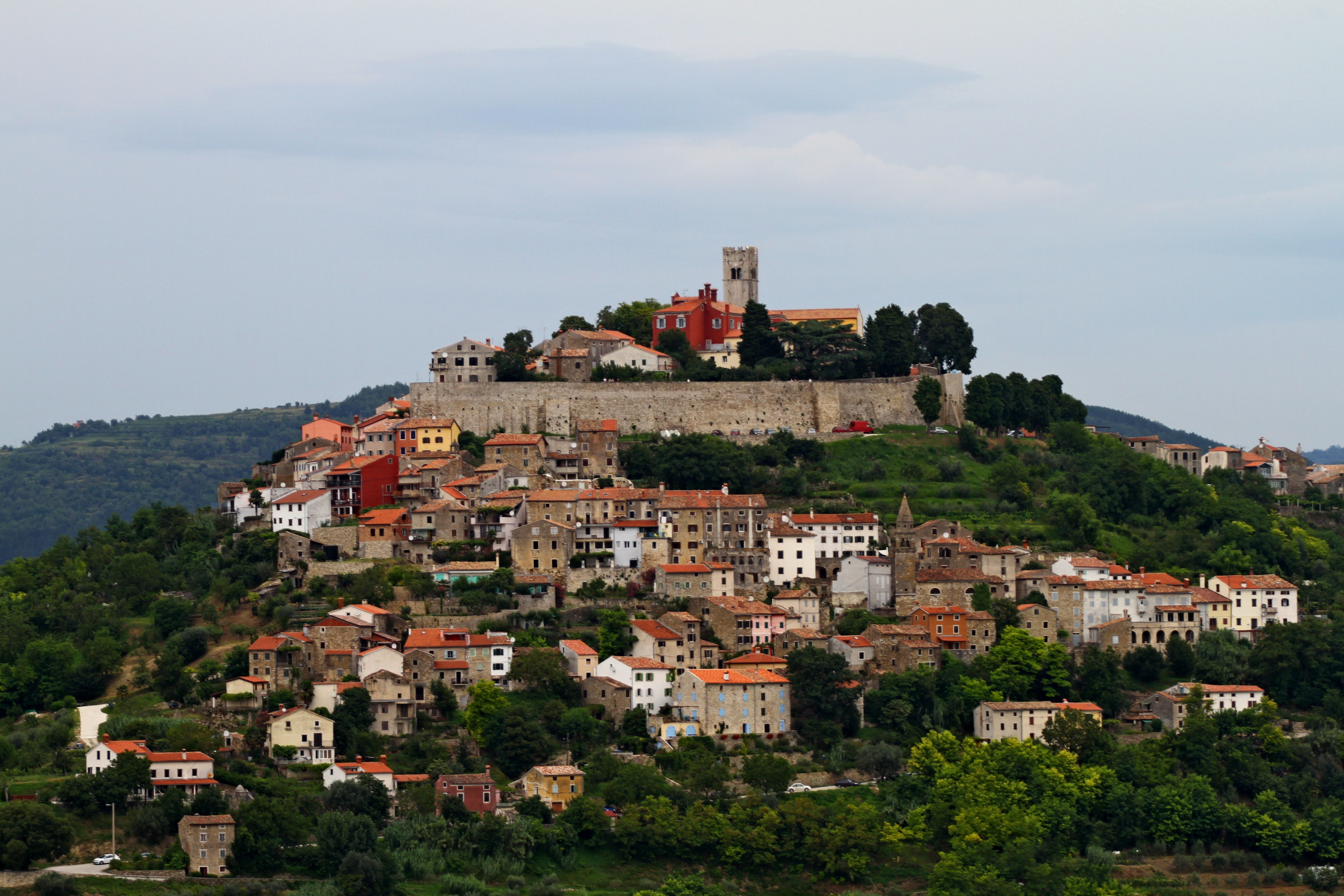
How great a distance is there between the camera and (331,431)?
8912 cm

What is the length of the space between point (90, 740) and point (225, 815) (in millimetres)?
8322

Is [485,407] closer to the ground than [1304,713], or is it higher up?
higher up

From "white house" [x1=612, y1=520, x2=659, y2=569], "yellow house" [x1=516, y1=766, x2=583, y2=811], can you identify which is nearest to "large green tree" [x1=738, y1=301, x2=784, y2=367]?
"white house" [x1=612, y1=520, x2=659, y2=569]

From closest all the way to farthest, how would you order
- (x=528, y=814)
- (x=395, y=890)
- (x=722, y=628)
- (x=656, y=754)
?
1. (x=395, y=890)
2. (x=528, y=814)
3. (x=656, y=754)
4. (x=722, y=628)

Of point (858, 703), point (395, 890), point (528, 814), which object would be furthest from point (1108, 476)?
point (395, 890)

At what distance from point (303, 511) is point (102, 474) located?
108 metres

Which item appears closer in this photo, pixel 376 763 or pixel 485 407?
pixel 376 763

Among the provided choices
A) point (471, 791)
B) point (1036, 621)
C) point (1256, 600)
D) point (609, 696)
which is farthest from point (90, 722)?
point (1256, 600)

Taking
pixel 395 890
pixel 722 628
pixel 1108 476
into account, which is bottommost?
pixel 395 890

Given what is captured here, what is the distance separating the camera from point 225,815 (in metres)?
57.2

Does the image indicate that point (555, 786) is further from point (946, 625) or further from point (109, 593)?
point (109, 593)

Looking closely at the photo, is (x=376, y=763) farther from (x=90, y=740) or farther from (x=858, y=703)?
(x=858, y=703)

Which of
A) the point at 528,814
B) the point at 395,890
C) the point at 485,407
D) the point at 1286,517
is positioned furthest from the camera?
the point at 1286,517

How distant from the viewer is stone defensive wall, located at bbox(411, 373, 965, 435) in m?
85.4
